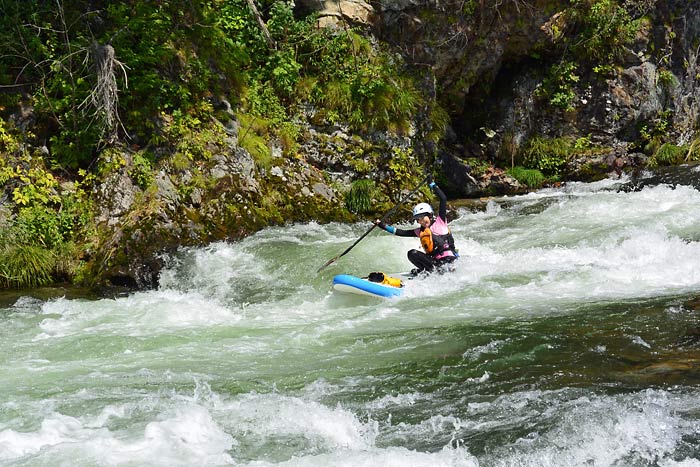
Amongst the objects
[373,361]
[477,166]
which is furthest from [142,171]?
[477,166]

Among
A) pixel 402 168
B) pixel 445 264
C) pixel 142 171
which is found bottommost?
pixel 445 264

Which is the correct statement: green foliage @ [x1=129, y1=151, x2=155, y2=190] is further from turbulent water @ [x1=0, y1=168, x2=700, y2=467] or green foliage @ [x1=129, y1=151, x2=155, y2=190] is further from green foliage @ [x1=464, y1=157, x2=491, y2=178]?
green foliage @ [x1=464, y1=157, x2=491, y2=178]

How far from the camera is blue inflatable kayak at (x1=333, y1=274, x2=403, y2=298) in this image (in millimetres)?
7445

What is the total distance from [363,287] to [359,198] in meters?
3.75

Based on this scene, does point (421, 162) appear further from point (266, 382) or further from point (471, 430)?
point (471, 430)

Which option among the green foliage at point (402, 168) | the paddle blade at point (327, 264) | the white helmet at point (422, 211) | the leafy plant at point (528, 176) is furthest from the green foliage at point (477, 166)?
the paddle blade at point (327, 264)

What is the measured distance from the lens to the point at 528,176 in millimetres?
13875

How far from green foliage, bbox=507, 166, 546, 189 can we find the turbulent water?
4349mm

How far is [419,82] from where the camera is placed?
41.4 feet

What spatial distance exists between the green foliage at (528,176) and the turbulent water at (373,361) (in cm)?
435

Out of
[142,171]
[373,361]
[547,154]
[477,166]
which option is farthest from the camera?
[547,154]

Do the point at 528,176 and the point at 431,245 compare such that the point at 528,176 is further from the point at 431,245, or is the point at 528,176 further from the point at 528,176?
the point at 431,245

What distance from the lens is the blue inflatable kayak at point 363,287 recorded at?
7.45 metres

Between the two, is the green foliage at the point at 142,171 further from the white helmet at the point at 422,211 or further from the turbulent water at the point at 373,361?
the white helmet at the point at 422,211
